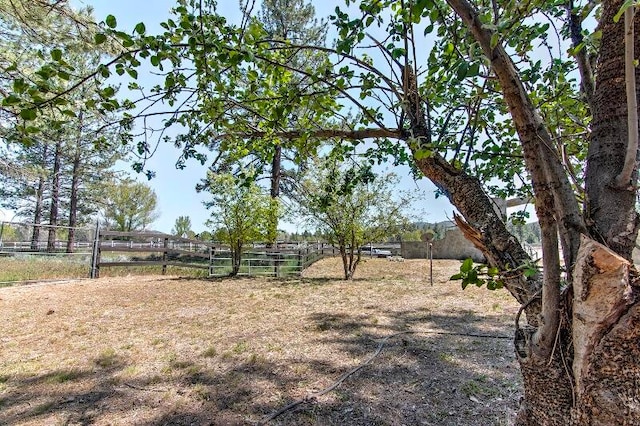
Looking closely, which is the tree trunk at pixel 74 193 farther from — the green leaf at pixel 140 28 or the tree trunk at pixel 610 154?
the tree trunk at pixel 610 154

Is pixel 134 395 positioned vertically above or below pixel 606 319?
below

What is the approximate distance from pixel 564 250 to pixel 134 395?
2.60m

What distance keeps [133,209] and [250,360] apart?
2132 cm

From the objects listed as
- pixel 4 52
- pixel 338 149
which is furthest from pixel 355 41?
pixel 4 52

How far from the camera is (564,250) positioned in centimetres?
106

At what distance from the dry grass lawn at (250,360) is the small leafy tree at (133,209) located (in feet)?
50.5

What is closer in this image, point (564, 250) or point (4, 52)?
point (564, 250)

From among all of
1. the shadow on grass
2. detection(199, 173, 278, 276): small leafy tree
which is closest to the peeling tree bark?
the shadow on grass

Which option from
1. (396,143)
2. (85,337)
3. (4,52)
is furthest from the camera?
(4,52)

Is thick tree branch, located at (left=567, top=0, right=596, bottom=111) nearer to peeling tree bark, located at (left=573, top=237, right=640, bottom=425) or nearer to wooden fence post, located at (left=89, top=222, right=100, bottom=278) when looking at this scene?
peeling tree bark, located at (left=573, top=237, right=640, bottom=425)

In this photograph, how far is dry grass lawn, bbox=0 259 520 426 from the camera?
2.03m

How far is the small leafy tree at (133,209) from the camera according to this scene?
63.7 ft

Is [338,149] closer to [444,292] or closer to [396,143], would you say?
[396,143]

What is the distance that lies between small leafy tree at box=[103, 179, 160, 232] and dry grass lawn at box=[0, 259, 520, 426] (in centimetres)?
1538
